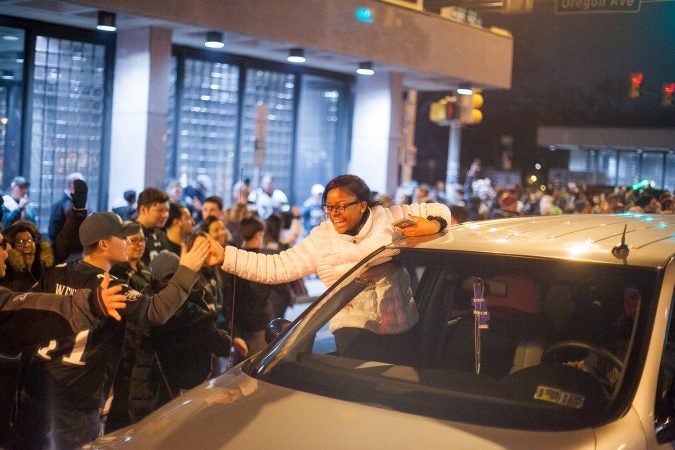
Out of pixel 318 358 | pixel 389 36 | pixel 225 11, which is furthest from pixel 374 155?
pixel 318 358

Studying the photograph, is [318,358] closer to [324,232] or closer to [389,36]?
[324,232]

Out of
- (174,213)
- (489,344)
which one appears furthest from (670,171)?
(489,344)

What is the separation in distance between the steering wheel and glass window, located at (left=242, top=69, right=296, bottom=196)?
1543 centimetres

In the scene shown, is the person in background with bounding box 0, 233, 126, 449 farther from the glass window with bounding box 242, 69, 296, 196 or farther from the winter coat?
the glass window with bounding box 242, 69, 296, 196

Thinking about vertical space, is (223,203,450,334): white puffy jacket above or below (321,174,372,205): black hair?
below

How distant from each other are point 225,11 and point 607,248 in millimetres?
12188

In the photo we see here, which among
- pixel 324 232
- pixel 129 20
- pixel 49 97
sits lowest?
pixel 324 232

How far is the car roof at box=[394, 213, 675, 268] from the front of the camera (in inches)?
164

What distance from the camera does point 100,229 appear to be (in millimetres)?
5191

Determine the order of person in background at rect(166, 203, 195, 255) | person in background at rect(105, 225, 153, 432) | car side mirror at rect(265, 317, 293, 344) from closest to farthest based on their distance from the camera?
car side mirror at rect(265, 317, 293, 344)
person in background at rect(105, 225, 153, 432)
person in background at rect(166, 203, 195, 255)

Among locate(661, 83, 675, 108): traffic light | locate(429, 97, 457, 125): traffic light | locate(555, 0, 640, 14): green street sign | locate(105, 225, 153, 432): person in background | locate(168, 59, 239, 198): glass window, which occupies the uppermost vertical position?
locate(555, 0, 640, 14): green street sign

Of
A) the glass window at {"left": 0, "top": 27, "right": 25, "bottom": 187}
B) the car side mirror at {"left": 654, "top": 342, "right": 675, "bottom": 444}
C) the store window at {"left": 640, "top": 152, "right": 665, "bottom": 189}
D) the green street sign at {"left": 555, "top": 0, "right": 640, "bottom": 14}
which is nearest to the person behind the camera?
the car side mirror at {"left": 654, "top": 342, "right": 675, "bottom": 444}

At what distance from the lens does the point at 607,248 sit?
424 centimetres

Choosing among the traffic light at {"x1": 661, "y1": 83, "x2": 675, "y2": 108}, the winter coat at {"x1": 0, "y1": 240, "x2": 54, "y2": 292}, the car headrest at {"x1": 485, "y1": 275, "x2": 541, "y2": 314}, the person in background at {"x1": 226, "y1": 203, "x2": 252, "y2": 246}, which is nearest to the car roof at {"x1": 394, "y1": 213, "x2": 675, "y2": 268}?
the car headrest at {"x1": 485, "y1": 275, "x2": 541, "y2": 314}
